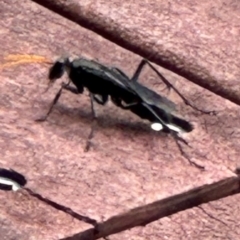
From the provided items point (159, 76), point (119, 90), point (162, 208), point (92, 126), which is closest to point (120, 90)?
point (119, 90)

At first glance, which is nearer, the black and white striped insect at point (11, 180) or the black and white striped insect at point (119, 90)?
the black and white striped insect at point (11, 180)

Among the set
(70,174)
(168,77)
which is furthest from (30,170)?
(168,77)

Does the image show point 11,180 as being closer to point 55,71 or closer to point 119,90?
point 55,71

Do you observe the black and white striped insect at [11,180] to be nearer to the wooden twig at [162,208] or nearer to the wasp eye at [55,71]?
the wooden twig at [162,208]

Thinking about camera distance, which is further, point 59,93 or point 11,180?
point 59,93

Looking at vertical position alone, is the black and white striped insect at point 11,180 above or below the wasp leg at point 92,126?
below

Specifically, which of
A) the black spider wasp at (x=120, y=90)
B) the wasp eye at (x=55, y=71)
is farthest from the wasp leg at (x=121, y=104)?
the wasp eye at (x=55, y=71)

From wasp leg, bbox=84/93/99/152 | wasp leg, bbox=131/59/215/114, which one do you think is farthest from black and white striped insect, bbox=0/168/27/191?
wasp leg, bbox=131/59/215/114

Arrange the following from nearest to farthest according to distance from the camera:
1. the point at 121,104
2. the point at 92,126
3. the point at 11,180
→ the point at 11,180 → the point at 92,126 → the point at 121,104
